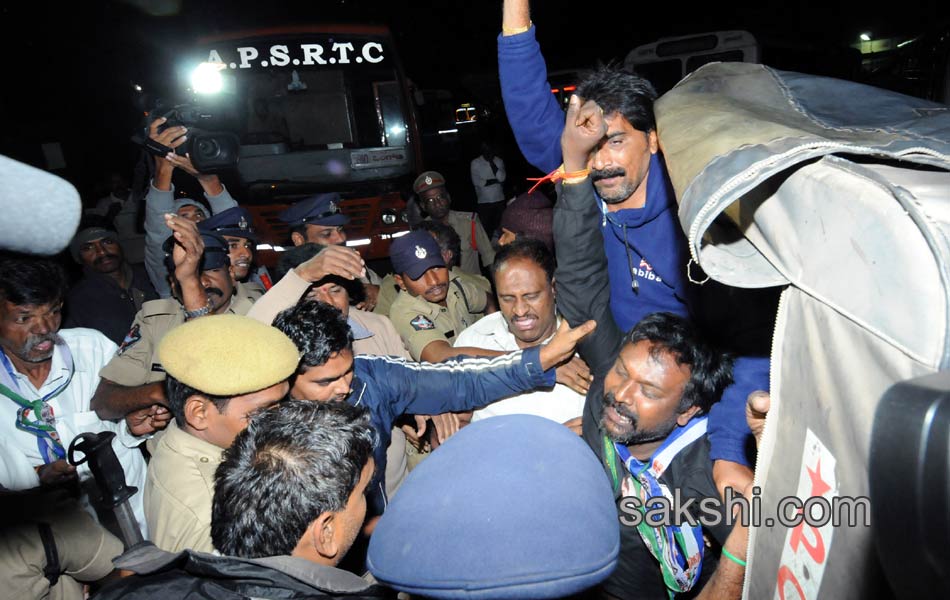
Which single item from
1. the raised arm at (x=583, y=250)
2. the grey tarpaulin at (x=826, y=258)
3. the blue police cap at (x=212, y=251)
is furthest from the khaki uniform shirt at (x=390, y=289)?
the grey tarpaulin at (x=826, y=258)

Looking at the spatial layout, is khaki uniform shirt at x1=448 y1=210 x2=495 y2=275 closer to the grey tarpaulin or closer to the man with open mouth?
the man with open mouth

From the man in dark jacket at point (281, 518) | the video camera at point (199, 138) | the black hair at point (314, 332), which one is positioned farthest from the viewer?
the video camera at point (199, 138)

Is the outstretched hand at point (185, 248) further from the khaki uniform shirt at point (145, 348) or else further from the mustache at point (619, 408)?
the mustache at point (619, 408)

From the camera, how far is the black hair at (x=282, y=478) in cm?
146

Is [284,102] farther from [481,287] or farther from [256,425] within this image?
[256,425]

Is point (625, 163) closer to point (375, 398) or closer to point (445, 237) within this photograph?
point (375, 398)

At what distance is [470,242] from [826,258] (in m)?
4.90

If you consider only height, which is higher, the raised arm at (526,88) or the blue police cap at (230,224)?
the raised arm at (526,88)

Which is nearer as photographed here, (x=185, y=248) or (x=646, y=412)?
(x=646, y=412)

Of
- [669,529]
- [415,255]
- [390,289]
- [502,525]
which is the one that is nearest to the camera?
[502,525]

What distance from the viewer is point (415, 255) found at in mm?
3627

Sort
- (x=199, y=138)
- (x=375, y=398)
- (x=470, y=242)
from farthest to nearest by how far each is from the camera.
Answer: (x=470, y=242) → (x=199, y=138) → (x=375, y=398)

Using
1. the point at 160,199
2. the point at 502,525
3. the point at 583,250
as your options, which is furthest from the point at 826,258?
the point at 160,199

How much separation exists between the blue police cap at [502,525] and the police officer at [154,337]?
7.43 feet
